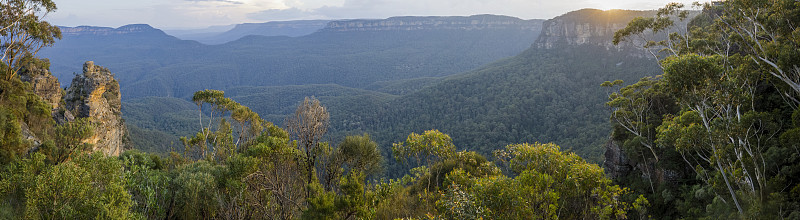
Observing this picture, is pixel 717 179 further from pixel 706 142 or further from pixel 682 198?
pixel 682 198

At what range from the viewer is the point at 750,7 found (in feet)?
46.5

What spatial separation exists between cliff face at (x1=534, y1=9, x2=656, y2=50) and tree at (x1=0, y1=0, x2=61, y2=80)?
89.2m

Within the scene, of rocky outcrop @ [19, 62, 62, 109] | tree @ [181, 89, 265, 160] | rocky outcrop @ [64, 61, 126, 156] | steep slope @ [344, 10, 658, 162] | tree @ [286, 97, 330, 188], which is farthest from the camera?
steep slope @ [344, 10, 658, 162]

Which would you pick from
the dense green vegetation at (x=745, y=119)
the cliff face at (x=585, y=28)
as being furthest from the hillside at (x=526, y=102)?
the dense green vegetation at (x=745, y=119)

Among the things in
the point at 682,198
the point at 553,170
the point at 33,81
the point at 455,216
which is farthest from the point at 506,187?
the point at 33,81

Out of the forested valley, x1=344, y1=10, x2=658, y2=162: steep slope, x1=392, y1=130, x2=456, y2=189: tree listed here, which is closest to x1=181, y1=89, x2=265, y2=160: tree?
the forested valley

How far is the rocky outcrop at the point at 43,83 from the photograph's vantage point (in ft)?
81.8

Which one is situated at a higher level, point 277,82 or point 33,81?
point 33,81

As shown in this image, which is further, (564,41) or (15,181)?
(564,41)

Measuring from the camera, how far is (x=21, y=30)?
58.8 feet

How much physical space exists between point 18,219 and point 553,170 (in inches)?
468

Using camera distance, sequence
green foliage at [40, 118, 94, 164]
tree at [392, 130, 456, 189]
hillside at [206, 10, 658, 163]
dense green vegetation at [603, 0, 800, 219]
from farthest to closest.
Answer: hillside at [206, 10, 658, 163] → green foliage at [40, 118, 94, 164] → tree at [392, 130, 456, 189] → dense green vegetation at [603, 0, 800, 219]

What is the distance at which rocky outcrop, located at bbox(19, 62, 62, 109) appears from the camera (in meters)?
24.9

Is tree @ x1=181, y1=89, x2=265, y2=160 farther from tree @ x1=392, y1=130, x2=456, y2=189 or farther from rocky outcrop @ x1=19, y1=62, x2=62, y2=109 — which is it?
tree @ x1=392, y1=130, x2=456, y2=189
